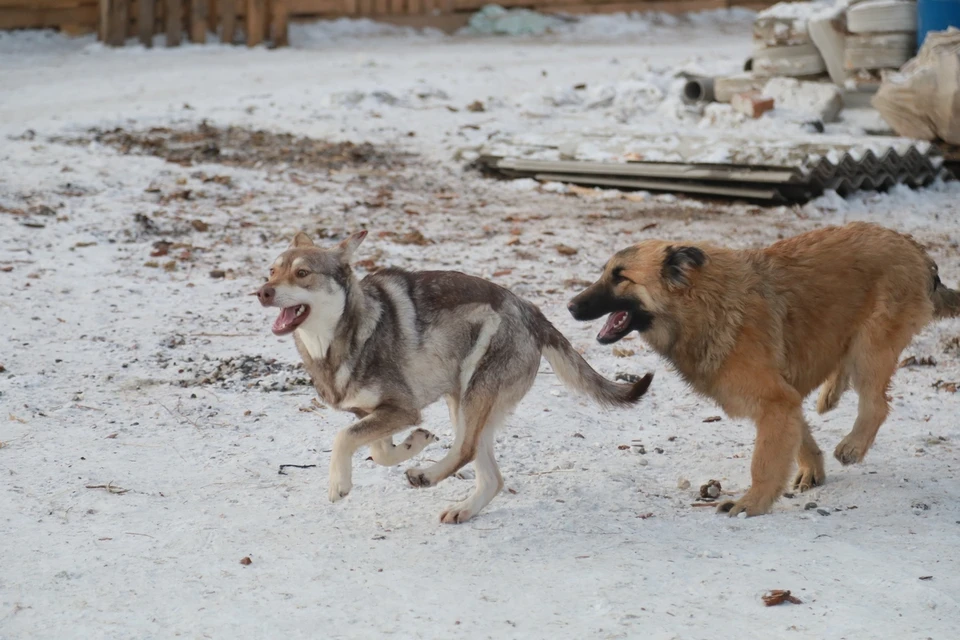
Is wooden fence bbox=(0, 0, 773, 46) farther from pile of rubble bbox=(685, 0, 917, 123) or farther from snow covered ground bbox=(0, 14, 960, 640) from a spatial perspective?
pile of rubble bbox=(685, 0, 917, 123)

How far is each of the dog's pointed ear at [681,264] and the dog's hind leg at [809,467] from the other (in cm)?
106

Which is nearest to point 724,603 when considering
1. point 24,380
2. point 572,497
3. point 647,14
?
point 572,497

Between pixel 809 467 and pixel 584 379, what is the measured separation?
4.47ft

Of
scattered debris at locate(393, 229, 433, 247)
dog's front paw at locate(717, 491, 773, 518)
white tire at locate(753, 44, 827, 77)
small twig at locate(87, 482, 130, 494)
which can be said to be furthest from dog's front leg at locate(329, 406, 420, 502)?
white tire at locate(753, 44, 827, 77)

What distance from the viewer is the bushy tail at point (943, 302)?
20.7ft

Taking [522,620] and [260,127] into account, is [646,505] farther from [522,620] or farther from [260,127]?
[260,127]

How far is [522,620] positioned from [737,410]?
1.93 metres

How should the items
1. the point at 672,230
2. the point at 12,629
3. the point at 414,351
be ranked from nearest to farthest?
1. the point at 12,629
2. the point at 414,351
3. the point at 672,230

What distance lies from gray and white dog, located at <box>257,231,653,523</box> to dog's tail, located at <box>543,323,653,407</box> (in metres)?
0.07

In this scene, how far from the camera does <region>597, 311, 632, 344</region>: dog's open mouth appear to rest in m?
6.03

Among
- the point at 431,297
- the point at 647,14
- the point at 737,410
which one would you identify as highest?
the point at 647,14

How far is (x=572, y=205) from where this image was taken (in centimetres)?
1197

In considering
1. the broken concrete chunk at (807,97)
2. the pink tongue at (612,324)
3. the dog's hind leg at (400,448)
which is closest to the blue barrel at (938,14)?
the broken concrete chunk at (807,97)

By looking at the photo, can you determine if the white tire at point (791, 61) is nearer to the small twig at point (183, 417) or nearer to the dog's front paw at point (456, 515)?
the small twig at point (183, 417)
